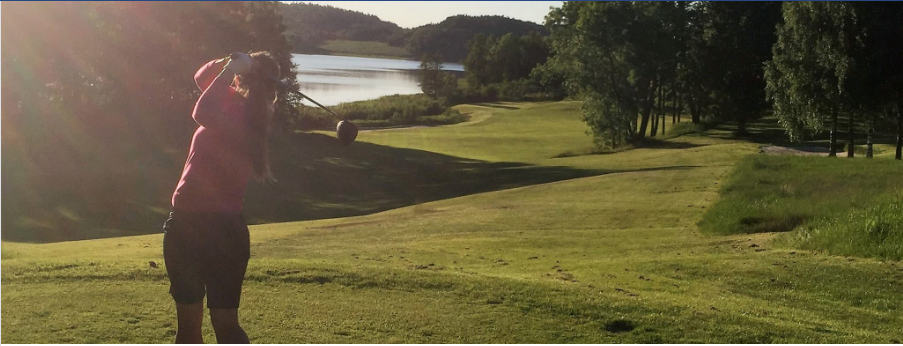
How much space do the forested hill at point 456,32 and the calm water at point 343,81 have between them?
7670 millimetres

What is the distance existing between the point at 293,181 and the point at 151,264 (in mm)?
28346

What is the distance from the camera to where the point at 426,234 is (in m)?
20.9

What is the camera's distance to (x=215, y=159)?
5641 millimetres

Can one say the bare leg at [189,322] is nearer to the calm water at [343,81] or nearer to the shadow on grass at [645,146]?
the shadow on grass at [645,146]

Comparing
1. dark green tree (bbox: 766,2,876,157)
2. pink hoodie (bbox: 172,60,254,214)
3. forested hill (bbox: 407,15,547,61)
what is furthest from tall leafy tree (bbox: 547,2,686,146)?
forested hill (bbox: 407,15,547,61)

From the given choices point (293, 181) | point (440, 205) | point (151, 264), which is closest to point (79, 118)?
point (293, 181)

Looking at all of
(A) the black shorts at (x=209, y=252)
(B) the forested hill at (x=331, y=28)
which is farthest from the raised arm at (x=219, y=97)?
(B) the forested hill at (x=331, y=28)

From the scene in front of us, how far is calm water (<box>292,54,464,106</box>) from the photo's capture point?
361 feet

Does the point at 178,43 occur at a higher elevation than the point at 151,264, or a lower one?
higher

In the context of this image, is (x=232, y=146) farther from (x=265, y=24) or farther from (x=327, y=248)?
(x=265, y=24)

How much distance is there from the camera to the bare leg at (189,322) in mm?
5914

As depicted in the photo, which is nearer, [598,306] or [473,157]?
[598,306]

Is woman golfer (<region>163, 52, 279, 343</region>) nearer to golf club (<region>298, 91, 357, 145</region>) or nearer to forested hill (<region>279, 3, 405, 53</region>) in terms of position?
golf club (<region>298, 91, 357, 145</region>)

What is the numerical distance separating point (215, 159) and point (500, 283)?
604 centimetres
